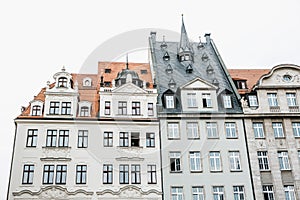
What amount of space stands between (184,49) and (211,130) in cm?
1219

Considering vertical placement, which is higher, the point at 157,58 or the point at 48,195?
the point at 157,58

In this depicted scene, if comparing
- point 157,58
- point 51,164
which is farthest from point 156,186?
point 157,58

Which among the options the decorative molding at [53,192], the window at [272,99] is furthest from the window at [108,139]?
the window at [272,99]

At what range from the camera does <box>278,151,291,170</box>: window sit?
2972cm

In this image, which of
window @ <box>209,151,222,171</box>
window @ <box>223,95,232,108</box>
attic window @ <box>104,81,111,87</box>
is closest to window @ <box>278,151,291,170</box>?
window @ <box>209,151,222,171</box>

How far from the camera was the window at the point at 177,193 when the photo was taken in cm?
2825

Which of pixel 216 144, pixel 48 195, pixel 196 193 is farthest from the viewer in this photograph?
pixel 216 144

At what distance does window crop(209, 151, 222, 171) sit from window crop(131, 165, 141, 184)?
5948 millimetres

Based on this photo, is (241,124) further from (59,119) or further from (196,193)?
(59,119)

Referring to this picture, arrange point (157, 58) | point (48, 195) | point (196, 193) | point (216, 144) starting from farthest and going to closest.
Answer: point (157, 58) < point (216, 144) < point (196, 193) < point (48, 195)

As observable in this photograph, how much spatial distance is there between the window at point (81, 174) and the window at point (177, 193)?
696 cm

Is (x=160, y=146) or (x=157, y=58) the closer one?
(x=160, y=146)

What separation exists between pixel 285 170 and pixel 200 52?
1685 centimetres

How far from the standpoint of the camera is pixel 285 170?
29.5m
